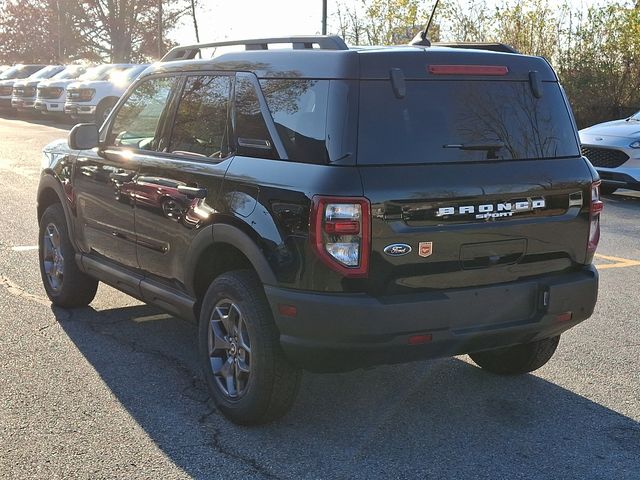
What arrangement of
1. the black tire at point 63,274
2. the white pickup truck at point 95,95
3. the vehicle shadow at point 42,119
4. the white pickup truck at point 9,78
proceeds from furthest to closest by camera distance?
1. the white pickup truck at point 9,78
2. the vehicle shadow at point 42,119
3. the white pickup truck at point 95,95
4. the black tire at point 63,274

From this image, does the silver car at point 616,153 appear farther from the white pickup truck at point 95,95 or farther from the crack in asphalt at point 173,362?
the white pickup truck at point 95,95

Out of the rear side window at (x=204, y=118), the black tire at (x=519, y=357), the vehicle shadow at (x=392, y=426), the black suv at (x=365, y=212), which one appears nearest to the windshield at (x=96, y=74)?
the vehicle shadow at (x=392, y=426)

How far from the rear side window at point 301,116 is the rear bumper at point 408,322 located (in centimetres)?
63

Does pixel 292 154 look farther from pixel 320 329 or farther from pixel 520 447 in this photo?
pixel 520 447

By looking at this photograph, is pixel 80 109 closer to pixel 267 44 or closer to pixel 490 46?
pixel 267 44

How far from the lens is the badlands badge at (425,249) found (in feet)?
12.0

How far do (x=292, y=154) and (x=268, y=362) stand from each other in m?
0.96

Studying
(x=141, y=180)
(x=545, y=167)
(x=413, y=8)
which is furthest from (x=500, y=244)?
(x=413, y=8)

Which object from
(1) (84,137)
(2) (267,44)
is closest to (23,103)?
(1) (84,137)

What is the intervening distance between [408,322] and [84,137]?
9.02 ft

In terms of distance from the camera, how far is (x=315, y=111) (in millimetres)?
3758

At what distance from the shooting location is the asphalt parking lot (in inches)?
144

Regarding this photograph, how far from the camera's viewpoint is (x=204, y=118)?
4512 mm

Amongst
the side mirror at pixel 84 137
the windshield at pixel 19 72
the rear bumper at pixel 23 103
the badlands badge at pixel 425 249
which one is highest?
the side mirror at pixel 84 137
